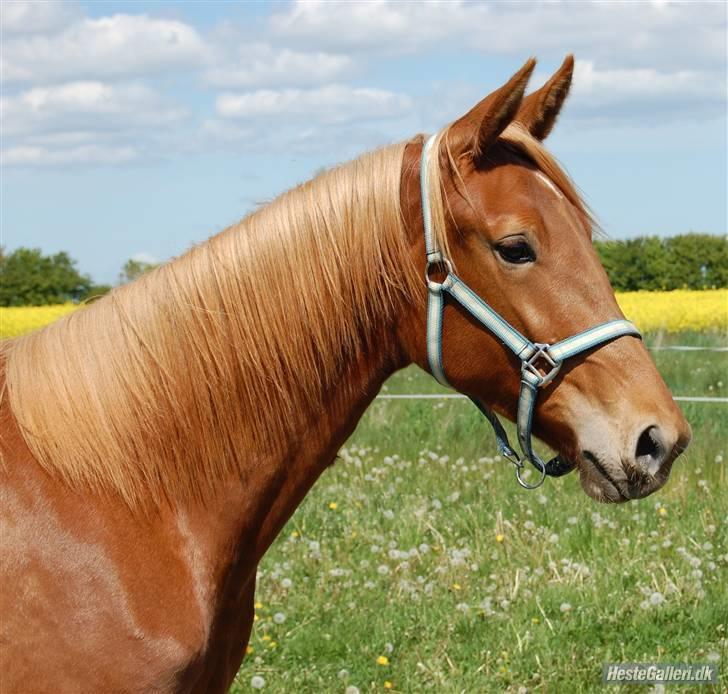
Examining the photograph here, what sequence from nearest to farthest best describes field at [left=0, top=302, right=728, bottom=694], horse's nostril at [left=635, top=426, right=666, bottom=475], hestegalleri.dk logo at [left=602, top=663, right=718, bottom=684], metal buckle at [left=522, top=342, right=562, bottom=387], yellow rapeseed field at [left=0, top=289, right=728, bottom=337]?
horse's nostril at [left=635, top=426, right=666, bottom=475] < metal buckle at [left=522, top=342, right=562, bottom=387] < hestegalleri.dk logo at [left=602, top=663, right=718, bottom=684] < field at [left=0, top=302, right=728, bottom=694] < yellow rapeseed field at [left=0, top=289, right=728, bottom=337]

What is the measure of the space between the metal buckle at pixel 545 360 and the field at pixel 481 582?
2066 mm

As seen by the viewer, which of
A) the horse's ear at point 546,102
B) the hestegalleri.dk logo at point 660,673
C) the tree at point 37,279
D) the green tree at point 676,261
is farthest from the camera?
the tree at point 37,279

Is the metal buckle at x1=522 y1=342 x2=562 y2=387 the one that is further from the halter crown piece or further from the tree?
the tree

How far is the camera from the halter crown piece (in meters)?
2.44

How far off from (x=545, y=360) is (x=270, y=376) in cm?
72

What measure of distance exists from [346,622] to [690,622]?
165 cm

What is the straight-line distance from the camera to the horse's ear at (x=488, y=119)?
7.97 ft

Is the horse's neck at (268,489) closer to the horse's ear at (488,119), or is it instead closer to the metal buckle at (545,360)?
the metal buckle at (545,360)

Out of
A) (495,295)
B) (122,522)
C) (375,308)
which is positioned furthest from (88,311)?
(495,295)

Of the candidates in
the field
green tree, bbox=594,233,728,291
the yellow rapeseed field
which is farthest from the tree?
the field

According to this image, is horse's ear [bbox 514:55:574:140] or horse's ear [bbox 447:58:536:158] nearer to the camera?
horse's ear [bbox 447:58:536:158]

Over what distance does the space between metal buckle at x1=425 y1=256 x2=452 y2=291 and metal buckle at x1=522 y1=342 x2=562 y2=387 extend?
291 mm

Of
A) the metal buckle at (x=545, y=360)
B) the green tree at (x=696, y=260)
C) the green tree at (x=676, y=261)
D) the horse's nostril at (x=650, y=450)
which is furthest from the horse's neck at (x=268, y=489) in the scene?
the green tree at (x=696, y=260)

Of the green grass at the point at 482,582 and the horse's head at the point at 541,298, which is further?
the green grass at the point at 482,582
